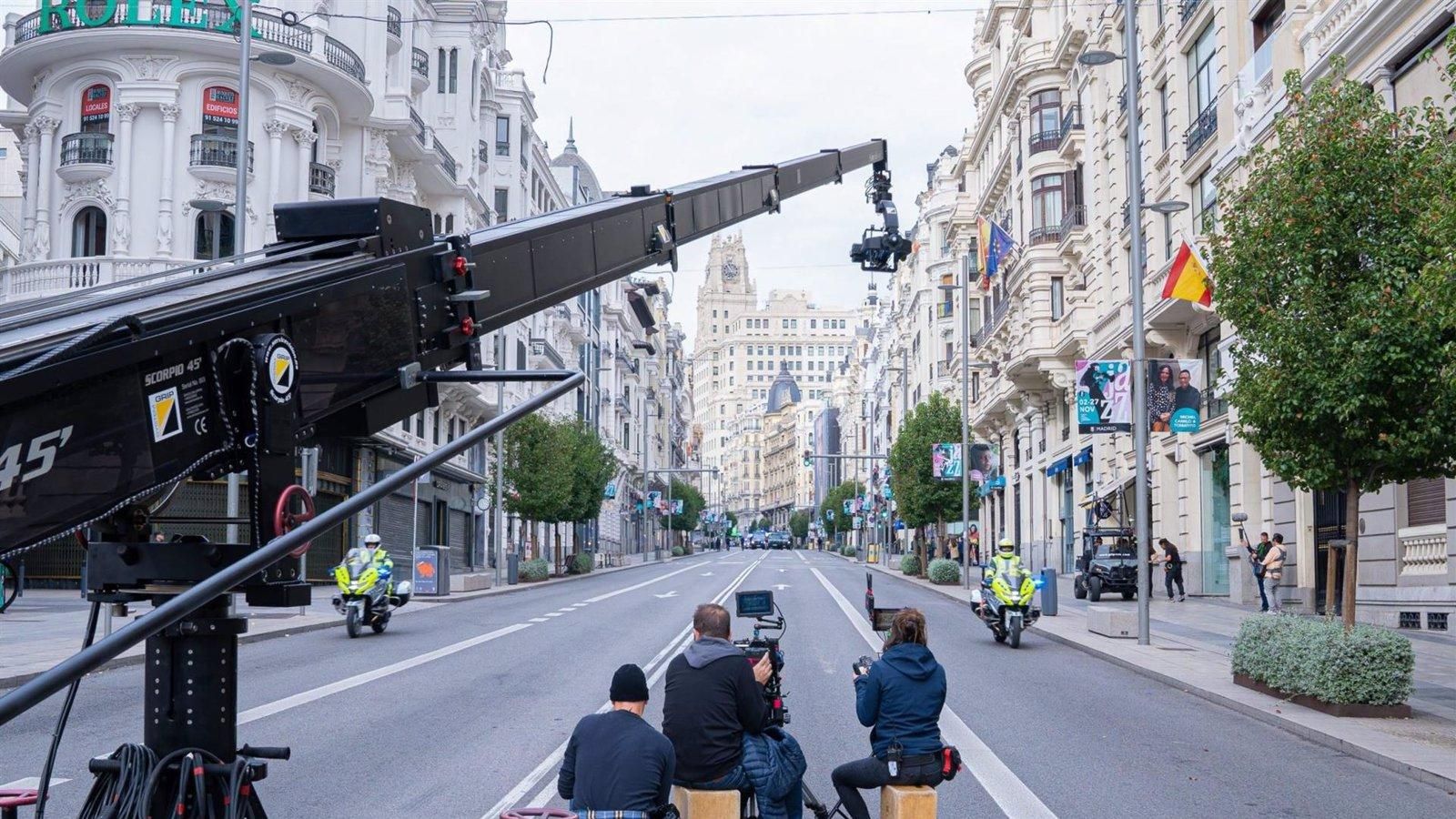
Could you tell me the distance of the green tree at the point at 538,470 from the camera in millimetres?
51062

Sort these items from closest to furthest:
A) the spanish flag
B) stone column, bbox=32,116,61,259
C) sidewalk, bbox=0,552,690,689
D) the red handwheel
Result: the red handwheel
sidewalk, bbox=0,552,690,689
the spanish flag
stone column, bbox=32,116,61,259

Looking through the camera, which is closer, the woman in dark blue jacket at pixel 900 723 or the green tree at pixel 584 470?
the woman in dark blue jacket at pixel 900 723

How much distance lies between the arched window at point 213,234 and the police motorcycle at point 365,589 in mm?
16820

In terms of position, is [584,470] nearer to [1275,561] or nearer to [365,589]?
[365,589]

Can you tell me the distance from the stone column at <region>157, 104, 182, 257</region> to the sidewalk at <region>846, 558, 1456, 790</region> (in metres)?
24.5

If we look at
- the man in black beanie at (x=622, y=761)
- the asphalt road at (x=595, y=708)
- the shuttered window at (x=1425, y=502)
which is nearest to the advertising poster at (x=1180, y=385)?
the shuttered window at (x=1425, y=502)

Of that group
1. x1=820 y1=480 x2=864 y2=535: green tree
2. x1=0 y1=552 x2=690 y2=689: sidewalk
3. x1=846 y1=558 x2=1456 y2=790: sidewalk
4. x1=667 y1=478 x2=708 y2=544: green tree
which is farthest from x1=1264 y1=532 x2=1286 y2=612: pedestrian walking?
x1=667 y1=478 x2=708 y2=544: green tree

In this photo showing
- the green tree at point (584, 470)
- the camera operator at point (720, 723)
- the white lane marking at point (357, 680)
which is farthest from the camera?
the green tree at point (584, 470)

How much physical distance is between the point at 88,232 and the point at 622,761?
1396 inches

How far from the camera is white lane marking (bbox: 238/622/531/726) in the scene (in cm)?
1257

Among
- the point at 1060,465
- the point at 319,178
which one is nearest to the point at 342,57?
the point at 319,178

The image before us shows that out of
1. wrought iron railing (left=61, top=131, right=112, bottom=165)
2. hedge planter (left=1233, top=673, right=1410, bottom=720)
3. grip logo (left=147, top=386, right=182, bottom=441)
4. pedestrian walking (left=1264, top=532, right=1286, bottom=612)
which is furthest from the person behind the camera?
wrought iron railing (left=61, top=131, right=112, bottom=165)

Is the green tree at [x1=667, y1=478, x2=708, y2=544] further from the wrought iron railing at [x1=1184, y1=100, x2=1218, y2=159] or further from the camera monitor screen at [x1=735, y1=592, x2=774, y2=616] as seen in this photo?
the camera monitor screen at [x1=735, y1=592, x2=774, y2=616]

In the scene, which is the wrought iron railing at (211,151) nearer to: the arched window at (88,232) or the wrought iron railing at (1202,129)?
the arched window at (88,232)
